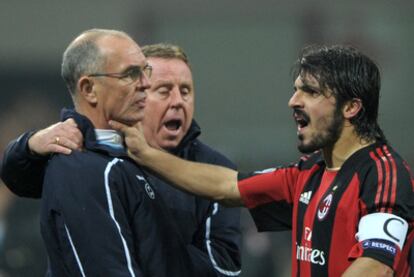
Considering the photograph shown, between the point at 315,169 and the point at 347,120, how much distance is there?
29 cm

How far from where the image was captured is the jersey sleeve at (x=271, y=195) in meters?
4.77

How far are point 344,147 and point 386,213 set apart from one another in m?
0.43

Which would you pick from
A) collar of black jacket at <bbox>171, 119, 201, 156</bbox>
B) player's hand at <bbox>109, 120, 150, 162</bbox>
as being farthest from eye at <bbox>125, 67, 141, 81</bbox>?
collar of black jacket at <bbox>171, 119, 201, 156</bbox>

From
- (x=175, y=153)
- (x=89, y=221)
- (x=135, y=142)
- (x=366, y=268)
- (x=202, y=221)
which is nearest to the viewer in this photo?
(x=89, y=221)

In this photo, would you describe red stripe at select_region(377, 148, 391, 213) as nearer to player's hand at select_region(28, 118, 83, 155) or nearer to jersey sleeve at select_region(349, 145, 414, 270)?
jersey sleeve at select_region(349, 145, 414, 270)

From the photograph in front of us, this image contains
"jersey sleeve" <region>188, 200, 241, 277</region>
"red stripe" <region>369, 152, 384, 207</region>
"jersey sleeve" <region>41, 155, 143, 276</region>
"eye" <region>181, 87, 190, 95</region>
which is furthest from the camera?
"eye" <region>181, 87, 190, 95</region>

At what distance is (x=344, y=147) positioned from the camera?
4469 millimetres

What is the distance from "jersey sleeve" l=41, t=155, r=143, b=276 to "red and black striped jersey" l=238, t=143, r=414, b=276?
0.80 m

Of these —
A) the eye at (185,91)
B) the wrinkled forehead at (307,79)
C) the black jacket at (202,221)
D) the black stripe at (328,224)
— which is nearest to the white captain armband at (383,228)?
the black stripe at (328,224)

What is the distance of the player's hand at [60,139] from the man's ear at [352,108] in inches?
43.1

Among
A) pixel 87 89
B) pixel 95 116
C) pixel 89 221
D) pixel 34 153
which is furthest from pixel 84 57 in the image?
pixel 89 221

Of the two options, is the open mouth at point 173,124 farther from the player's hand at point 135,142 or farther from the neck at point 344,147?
the neck at point 344,147

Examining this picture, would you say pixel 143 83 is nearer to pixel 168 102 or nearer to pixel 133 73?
pixel 133 73

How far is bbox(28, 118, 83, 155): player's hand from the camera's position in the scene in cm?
407
